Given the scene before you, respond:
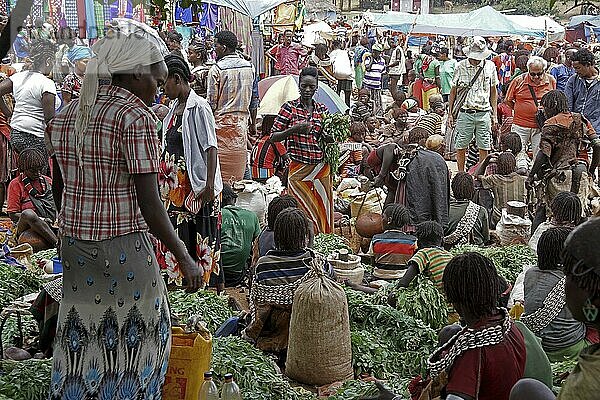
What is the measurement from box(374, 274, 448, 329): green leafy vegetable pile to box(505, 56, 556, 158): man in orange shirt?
557 cm

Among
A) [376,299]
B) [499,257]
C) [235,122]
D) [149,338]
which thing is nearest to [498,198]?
[499,257]

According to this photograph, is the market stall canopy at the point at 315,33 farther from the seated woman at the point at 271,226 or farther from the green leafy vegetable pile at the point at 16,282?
the green leafy vegetable pile at the point at 16,282

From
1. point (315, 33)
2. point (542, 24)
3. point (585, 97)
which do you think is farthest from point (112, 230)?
point (542, 24)

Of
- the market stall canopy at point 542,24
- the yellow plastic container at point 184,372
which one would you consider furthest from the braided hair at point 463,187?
the market stall canopy at point 542,24

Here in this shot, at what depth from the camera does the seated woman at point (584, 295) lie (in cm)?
223

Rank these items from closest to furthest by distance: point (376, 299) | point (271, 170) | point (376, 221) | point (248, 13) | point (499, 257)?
point (376, 299)
point (499, 257)
point (376, 221)
point (271, 170)
point (248, 13)

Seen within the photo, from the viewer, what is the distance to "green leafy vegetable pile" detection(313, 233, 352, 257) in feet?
23.4

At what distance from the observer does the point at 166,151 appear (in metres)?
5.63

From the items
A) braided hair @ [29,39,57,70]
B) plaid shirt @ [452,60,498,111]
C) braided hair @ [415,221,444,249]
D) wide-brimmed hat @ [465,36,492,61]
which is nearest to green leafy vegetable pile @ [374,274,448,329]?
braided hair @ [415,221,444,249]

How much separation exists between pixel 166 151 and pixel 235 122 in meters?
3.31

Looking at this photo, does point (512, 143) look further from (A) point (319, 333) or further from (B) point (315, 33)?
(B) point (315, 33)

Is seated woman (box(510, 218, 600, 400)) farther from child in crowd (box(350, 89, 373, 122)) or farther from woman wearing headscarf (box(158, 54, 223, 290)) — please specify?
child in crowd (box(350, 89, 373, 122))

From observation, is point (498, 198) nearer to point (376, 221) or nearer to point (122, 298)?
point (376, 221)

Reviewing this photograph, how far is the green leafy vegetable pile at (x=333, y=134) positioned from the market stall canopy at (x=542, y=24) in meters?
18.5
